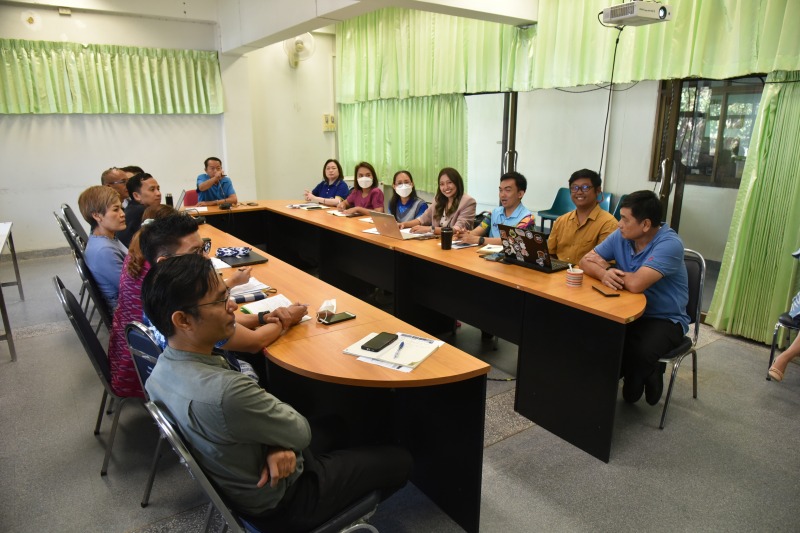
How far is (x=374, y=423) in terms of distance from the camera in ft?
7.14

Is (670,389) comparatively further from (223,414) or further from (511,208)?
(223,414)

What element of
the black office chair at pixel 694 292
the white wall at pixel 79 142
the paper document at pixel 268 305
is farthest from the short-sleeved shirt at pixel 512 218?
the white wall at pixel 79 142

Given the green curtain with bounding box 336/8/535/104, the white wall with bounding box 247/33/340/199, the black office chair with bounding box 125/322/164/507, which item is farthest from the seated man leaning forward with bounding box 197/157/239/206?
the black office chair with bounding box 125/322/164/507

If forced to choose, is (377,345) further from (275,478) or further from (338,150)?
(338,150)

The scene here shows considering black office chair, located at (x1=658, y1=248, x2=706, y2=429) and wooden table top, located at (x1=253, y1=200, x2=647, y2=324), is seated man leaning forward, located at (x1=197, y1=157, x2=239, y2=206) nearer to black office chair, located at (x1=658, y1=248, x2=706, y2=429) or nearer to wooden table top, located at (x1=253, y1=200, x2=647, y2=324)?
wooden table top, located at (x1=253, y1=200, x2=647, y2=324)

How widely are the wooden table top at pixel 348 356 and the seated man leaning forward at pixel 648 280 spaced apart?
1.15 metres

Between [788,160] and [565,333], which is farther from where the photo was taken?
[788,160]

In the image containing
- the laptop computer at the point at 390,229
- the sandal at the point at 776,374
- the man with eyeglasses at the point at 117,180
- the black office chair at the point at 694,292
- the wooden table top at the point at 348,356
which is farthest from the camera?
the man with eyeglasses at the point at 117,180

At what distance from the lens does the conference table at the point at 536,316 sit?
2.25 metres

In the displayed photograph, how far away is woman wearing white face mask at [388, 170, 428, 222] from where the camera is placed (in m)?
4.46

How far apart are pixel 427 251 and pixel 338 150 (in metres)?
5.12

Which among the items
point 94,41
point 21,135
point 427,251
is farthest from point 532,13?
point 21,135

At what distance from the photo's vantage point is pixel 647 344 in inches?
98.5

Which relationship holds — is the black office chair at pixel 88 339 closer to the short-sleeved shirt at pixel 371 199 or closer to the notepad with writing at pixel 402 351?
the notepad with writing at pixel 402 351
